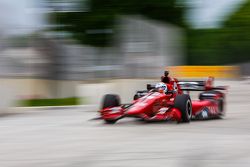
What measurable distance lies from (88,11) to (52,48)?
548 inches

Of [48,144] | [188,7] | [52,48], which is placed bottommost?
[48,144]

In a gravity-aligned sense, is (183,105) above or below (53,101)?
above

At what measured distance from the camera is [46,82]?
26391 mm

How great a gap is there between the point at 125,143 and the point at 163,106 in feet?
10.4

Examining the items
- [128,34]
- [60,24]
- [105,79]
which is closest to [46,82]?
[105,79]

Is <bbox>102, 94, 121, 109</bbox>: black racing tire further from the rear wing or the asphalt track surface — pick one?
the rear wing

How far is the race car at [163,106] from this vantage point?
12531 mm

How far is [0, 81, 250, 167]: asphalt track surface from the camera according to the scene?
812 cm

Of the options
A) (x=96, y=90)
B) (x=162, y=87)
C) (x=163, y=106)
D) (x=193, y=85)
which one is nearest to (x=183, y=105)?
(x=163, y=106)

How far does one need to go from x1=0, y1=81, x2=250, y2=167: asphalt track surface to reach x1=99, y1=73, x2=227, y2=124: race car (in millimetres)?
207

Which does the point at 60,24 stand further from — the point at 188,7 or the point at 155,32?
the point at 155,32

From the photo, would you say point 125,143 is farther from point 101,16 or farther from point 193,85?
point 101,16

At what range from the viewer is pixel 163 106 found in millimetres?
12969

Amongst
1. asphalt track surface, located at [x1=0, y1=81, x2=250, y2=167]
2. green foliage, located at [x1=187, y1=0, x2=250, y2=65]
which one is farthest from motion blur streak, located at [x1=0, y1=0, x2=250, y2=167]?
green foliage, located at [x1=187, y1=0, x2=250, y2=65]
